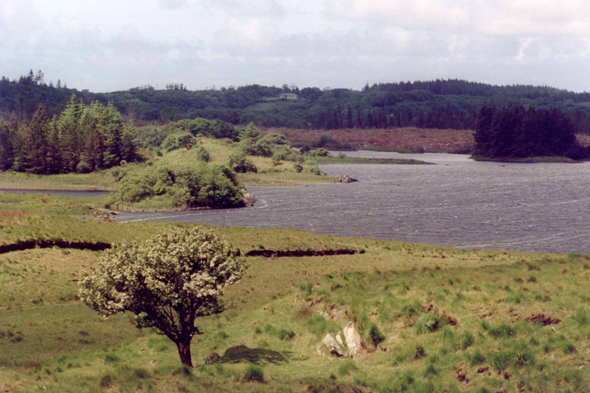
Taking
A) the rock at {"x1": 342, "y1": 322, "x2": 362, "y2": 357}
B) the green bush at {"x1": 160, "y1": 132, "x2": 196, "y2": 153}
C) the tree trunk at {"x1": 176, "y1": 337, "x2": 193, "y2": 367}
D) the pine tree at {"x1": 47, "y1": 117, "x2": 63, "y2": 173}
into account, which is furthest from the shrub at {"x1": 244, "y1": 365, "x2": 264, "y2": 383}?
the green bush at {"x1": 160, "y1": 132, "x2": 196, "y2": 153}

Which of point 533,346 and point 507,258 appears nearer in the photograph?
point 533,346

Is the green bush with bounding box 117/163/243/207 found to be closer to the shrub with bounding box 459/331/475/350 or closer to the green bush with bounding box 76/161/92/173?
the green bush with bounding box 76/161/92/173

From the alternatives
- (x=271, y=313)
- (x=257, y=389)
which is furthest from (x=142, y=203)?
(x=257, y=389)

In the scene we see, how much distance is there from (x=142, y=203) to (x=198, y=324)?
67.5m

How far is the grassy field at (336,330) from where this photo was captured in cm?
1791

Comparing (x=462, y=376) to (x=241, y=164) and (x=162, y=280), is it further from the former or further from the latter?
(x=241, y=164)

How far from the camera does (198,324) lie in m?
29.1

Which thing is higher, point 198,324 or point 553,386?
point 553,386

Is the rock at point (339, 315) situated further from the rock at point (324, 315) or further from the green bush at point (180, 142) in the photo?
the green bush at point (180, 142)

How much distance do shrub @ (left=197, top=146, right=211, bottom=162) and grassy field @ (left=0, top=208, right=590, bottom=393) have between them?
104625mm

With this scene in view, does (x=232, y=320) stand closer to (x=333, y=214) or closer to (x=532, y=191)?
(x=333, y=214)

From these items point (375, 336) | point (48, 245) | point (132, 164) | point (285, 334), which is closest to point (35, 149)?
point (132, 164)

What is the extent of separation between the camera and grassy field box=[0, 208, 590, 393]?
17912 millimetres

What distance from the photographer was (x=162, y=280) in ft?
69.3
